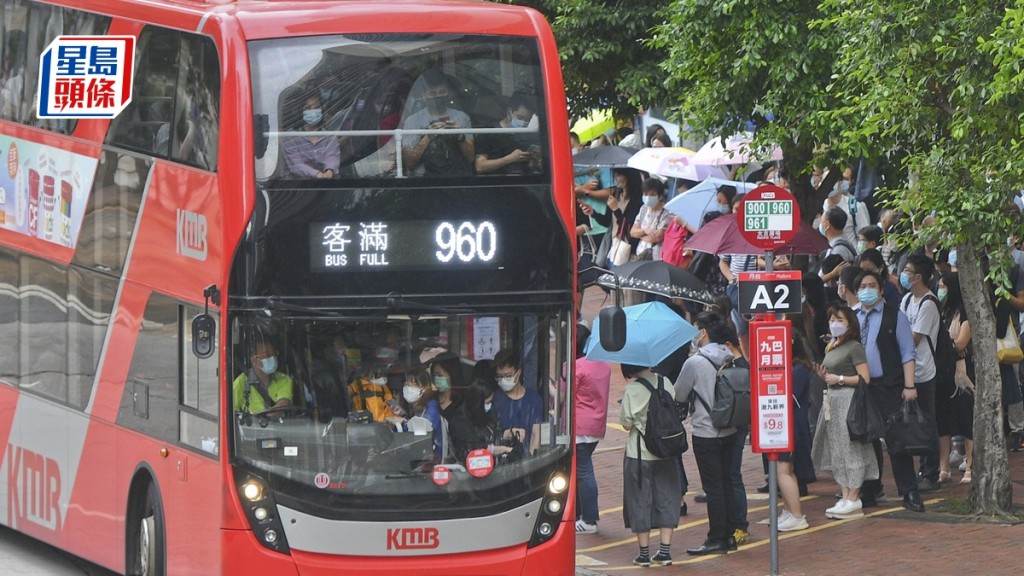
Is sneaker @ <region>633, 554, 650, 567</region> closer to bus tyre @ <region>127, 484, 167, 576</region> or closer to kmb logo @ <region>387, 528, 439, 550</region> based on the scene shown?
kmb logo @ <region>387, 528, 439, 550</region>

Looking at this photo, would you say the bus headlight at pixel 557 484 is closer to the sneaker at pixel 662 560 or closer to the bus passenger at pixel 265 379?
the bus passenger at pixel 265 379

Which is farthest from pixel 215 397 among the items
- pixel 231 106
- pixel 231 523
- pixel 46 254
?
pixel 46 254

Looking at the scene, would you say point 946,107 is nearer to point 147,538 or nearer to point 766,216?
point 766,216

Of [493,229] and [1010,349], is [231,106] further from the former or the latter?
[1010,349]

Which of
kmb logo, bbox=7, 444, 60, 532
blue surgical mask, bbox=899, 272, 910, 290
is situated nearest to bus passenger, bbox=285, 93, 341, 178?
kmb logo, bbox=7, 444, 60, 532

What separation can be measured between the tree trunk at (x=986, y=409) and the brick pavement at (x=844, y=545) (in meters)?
0.32

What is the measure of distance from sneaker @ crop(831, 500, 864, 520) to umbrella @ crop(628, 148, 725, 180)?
975 centimetres

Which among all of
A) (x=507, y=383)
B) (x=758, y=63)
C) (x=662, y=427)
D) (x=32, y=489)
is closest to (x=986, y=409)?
(x=662, y=427)

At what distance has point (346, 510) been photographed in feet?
35.6

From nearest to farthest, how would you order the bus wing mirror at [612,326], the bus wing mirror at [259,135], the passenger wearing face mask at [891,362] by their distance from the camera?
the bus wing mirror at [259,135] → the bus wing mirror at [612,326] → the passenger wearing face mask at [891,362]

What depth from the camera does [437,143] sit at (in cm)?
1099

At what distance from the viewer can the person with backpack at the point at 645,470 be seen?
44.8 ft

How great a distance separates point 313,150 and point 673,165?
14.2 meters

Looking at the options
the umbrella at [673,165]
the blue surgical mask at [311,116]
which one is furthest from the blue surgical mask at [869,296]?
the umbrella at [673,165]
